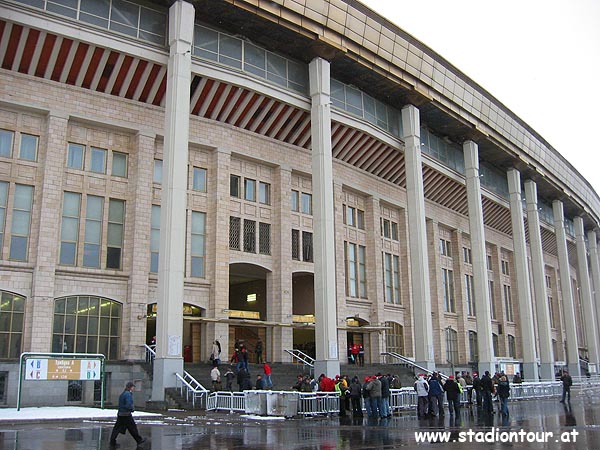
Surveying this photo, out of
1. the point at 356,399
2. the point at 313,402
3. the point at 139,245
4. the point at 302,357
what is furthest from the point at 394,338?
the point at 313,402

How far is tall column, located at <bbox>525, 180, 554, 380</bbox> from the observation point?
50438 millimetres

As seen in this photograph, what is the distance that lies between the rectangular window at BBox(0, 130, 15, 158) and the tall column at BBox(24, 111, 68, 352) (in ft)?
4.62

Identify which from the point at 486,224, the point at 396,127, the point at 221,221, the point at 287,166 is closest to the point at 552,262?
the point at 486,224

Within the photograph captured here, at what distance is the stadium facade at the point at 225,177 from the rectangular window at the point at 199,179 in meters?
0.08

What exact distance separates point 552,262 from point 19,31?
62249mm

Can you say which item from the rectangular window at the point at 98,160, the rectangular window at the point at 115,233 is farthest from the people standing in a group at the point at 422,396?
the rectangular window at the point at 98,160

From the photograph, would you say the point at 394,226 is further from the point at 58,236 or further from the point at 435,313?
the point at 58,236

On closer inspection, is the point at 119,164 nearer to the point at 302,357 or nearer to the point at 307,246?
the point at 307,246

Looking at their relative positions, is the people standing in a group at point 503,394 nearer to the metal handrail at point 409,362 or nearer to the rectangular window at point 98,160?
the metal handrail at point 409,362

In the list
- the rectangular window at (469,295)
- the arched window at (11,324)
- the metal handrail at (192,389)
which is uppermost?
Answer: the rectangular window at (469,295)

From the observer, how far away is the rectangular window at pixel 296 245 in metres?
36.7

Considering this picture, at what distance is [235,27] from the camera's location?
31297 mm

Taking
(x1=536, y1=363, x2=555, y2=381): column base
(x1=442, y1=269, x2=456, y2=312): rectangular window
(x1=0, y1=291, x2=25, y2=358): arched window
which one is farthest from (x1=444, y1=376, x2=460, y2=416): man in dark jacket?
(x1=536, y1=363, x2=555, y2=381): column base

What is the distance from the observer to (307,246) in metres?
37.4
